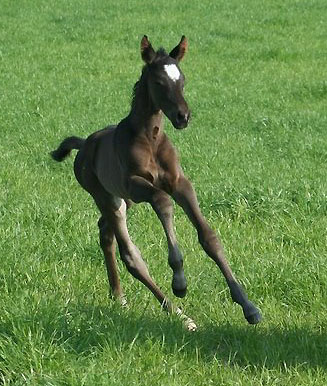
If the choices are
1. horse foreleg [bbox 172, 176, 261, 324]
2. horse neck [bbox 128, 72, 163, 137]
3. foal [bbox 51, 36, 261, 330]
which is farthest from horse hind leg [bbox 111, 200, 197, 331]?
horse neck [bbox 128, 72, 163, 137]

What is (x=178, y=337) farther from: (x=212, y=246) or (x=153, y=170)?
(x=153, y=170)

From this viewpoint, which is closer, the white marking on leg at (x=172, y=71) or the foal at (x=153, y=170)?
the foal at (x=153, y=170)

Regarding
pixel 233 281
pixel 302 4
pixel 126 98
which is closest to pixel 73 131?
pixel 126 98

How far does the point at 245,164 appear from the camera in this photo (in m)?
12.1

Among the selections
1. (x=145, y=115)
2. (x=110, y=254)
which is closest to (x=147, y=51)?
(x=145, y=115)

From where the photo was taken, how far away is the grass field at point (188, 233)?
16.7 ft

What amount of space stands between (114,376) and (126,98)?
13.2 meters

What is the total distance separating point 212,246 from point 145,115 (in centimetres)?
99

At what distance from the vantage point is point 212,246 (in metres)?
5.54

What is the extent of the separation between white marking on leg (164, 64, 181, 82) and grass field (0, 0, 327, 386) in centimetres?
151

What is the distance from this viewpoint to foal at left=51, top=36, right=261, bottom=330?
17.7 feet

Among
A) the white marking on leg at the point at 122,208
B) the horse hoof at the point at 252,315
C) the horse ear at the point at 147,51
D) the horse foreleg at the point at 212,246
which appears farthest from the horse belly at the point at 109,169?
the horse hoof at the point at 252,315

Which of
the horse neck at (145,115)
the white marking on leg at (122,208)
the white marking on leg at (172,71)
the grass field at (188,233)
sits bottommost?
the grass field at (188,233)

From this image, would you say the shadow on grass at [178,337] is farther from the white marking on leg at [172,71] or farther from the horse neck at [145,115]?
the white marking on leg at [172,71]
